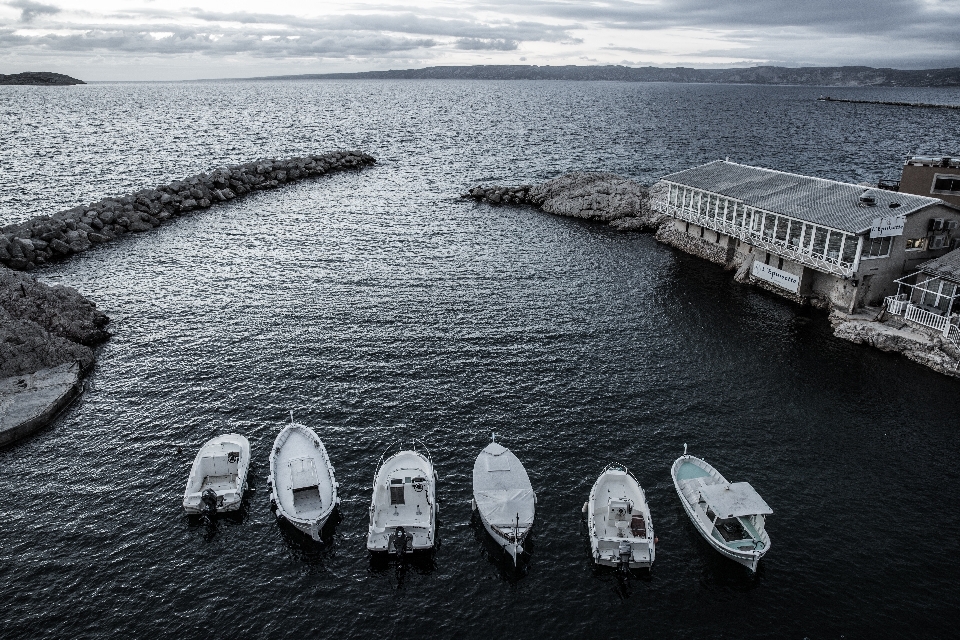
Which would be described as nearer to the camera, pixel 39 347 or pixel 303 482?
pixel 303 482

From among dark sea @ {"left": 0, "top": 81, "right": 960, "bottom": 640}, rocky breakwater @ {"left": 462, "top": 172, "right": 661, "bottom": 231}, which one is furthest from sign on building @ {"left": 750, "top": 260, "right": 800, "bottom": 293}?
rocky breakwater @ {"left": 462, "top": 172, "right": 661, "bottom": 231}

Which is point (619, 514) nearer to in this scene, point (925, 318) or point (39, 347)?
point (925, 318)

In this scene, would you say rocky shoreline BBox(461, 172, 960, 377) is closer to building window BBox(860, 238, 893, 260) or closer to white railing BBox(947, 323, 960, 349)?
white railing BBox(947, 323, 960, 349)

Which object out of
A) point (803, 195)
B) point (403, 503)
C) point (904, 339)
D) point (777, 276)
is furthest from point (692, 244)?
point (403, 503)

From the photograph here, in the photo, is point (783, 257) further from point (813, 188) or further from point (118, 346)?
point (118, 346)

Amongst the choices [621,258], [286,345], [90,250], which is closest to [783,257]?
[621,258]

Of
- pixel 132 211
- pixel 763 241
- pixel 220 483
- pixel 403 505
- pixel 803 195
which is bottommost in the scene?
pixel 220 483
